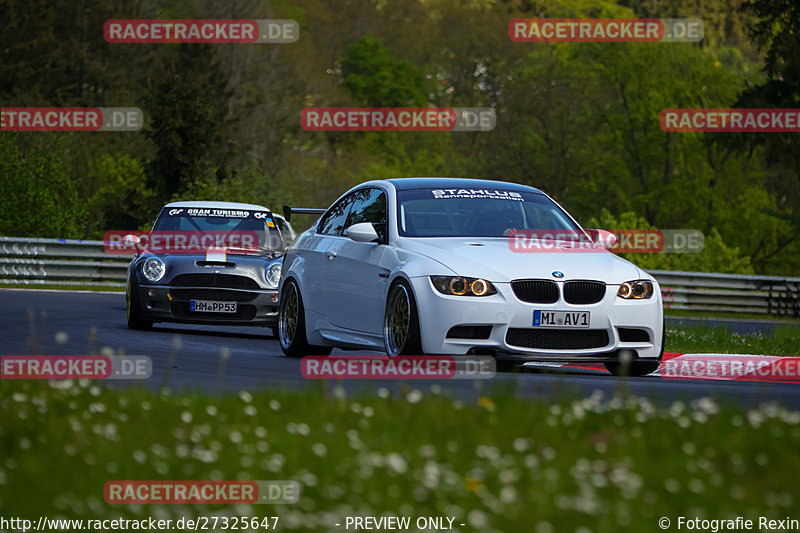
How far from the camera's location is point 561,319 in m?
10.5

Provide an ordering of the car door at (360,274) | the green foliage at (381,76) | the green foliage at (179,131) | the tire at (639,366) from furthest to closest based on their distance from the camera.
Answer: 1. the green foliage at (381,76)
2. the green foliage at (179,131)
3. the car door at (360,274)
4. the tire at (639,366)

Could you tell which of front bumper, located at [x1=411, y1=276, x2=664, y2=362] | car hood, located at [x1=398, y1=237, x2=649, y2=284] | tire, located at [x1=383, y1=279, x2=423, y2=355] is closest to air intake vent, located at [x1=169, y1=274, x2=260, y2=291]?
car hood, located at [x1=398, y1=237, x2=649, y2=284]

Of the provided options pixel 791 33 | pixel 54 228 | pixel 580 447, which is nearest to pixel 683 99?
pixel 791 33

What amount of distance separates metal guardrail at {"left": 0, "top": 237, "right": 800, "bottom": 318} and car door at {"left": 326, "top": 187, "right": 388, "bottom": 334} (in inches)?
680

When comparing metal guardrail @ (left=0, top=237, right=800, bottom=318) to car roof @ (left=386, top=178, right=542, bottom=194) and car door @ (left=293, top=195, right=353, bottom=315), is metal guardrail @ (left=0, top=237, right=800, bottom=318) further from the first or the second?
car roof @ (left=386, top=178, right=542, bottom=194)

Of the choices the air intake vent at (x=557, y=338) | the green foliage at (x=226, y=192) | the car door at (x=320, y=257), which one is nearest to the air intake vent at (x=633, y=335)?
the air intake vent at (x=557, y=338)

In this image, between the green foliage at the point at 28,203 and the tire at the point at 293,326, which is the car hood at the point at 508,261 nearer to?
the tire at the point at 293,326

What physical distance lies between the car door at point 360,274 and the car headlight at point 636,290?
6.10ft

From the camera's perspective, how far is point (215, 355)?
12.8m

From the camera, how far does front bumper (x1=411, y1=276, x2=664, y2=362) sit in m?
10.4

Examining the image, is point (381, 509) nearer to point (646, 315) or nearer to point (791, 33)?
point (646, 315)

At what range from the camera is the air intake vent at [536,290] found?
34.4ft

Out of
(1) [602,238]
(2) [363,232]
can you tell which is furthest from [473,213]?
(1) [602,238]

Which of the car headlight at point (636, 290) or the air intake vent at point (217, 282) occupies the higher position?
the car headlight at point (636, 290)
